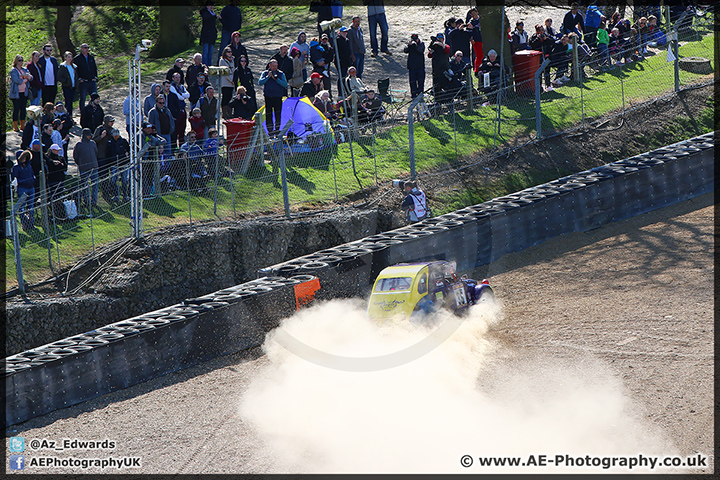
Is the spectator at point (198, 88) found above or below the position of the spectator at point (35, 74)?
below

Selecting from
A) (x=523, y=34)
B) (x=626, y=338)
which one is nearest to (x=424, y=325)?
(x=626, y=338)

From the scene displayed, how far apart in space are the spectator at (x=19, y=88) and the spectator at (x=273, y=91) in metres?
6.00

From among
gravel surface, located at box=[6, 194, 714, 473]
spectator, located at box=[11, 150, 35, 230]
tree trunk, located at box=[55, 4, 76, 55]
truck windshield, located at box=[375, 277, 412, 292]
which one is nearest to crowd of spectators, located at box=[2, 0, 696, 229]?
spectator, located at box=[11, 150, 35, 230]

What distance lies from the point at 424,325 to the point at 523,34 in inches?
600

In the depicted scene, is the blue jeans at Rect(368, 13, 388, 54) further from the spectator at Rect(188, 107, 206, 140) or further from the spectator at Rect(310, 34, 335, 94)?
the spectator at Rect(188, 107, 206, 140)

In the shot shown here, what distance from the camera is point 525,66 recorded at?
24562 millimetres

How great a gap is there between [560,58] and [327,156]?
32.4 feet

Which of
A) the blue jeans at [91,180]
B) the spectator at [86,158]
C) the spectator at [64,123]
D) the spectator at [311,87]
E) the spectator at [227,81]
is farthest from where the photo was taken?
the spectator at [311,87]

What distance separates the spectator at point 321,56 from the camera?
22.8 metres

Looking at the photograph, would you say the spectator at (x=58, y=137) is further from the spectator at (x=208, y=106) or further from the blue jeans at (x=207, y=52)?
the blue jeans at (x=207, y=52)

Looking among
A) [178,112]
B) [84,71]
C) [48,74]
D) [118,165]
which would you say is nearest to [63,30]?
[84,71]

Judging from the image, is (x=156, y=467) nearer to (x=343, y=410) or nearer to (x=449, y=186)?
(x=343, y=410)

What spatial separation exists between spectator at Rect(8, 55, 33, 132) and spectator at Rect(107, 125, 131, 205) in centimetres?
390

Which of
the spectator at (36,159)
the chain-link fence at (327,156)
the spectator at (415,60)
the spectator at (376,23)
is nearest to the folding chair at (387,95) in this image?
the chain-link fence at (327,156)
